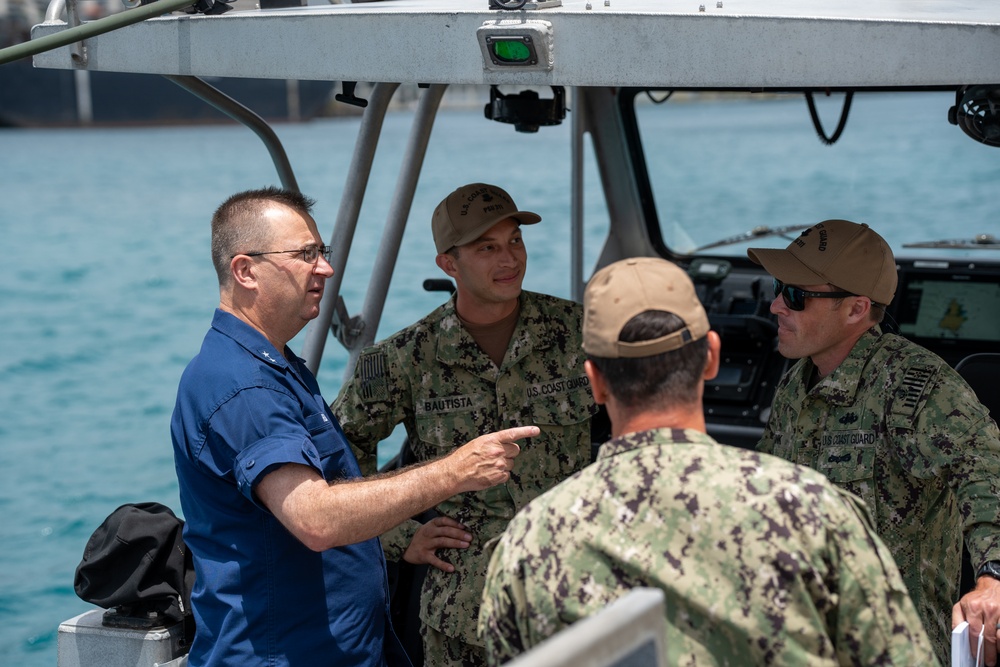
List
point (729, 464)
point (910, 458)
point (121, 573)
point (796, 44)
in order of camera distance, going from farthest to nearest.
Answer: point (121, 573) → point (910, 458) → point (796, 44) → point (729, 464)

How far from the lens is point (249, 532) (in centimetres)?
250

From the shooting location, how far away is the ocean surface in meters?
7.80

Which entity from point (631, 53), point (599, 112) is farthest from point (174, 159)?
point (631, 53)

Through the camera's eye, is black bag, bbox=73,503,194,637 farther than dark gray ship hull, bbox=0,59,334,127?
No

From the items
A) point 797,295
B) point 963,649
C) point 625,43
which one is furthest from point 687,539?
point 797,295

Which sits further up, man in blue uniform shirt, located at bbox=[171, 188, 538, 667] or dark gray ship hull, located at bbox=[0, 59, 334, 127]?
man in blue uniform shirt, located at bbox=[171, 188, 538, 667]

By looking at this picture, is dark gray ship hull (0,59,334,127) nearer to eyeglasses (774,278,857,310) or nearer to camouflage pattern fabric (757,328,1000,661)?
eyeglasses (774,278,857,310)

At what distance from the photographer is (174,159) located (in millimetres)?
45656

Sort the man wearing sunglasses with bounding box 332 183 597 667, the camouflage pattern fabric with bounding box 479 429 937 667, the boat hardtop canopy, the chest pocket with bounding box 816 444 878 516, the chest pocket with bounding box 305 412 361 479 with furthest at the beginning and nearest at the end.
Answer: the man wearing sunglasses with bounding box 332 183 597 667
the chest pocket with bounding box 816 444 878 516
the chest pocket with bounding box 305 412 361 479
the boat hardtop canopy
the camouflage pattern fabric with bounding box 479 429 937 667

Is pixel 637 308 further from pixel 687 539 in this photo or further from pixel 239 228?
pixel 239 228

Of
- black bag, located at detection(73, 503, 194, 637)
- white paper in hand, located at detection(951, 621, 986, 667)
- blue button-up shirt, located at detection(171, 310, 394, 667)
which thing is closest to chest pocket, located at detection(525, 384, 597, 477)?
blue button-up shirt, located at detection(171, 310, 394, 667)

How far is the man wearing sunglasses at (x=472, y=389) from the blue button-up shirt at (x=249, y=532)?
2.09ft

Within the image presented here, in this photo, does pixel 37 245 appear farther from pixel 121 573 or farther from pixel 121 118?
pixel 121 573

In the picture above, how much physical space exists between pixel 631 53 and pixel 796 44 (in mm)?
294
